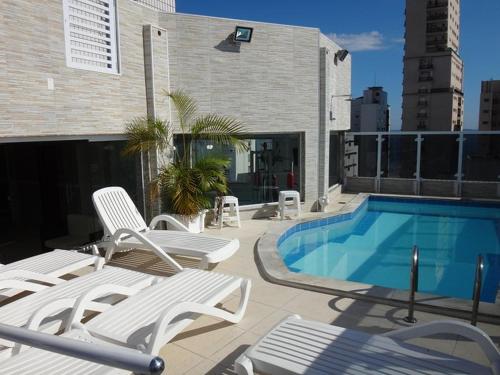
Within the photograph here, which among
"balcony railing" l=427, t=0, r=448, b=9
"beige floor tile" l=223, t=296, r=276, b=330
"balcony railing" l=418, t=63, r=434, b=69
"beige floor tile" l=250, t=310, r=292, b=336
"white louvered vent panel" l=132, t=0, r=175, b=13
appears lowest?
"beige floor tile" l=250, t=310, r=292, b=336

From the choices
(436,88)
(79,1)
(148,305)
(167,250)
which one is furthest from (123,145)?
(436,88)

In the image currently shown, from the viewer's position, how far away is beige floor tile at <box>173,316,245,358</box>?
3.90 meters

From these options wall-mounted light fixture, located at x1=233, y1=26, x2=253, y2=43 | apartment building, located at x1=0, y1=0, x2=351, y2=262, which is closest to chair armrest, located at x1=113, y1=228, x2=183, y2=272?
apartment building, located at x1=0, y1=0, x2=351, y2=262

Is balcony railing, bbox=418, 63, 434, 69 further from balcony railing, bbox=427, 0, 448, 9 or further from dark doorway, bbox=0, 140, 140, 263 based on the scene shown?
dark doorway, bbox=0, 140, 140, 263

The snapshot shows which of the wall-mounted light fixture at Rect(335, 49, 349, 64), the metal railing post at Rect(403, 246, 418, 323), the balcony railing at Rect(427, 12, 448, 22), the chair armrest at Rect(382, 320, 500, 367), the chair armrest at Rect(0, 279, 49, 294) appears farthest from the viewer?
the balcony railing at Rect(427, 12, 448, 22)

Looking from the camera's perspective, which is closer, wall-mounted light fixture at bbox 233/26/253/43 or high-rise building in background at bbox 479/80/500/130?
wall-mounted light fixture at bbox 233/26/253/43

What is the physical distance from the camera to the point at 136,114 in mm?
8531

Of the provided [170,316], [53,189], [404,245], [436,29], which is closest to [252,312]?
[170,316]

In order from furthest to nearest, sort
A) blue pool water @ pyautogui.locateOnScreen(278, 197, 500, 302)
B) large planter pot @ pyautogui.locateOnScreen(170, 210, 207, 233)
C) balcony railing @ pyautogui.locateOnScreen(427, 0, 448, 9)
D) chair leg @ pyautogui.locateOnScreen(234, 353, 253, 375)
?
1. balcony railing @ pyautogui.locateOnScreen(427, 0, 448, 9)
2. large planter pot @ pyautogui.locateOnScreen(170, 210, 207, 233)
3. blue pool water @ pyautogui.locateOnScreen(278, 197, 500, 302)
4. chair leg @ pyautogui.locateOnScreen(234, 353, 253, 375)

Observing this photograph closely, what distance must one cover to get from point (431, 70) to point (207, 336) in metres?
83.8

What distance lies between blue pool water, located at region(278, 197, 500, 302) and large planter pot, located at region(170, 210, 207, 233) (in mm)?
1833

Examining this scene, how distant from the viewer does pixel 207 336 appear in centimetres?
412

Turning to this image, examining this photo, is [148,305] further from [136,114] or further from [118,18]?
[118,18]

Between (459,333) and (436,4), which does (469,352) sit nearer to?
(459,333)
